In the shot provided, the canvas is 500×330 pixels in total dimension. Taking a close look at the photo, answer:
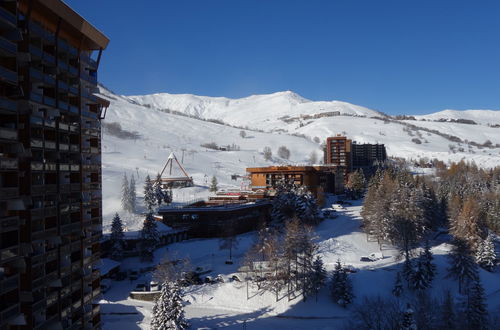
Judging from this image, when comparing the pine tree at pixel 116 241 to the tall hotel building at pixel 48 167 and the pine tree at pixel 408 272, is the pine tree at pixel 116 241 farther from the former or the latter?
the pine tree at pixel 408 272

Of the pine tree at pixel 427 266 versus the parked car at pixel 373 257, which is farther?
the parked car at pixel 373 257

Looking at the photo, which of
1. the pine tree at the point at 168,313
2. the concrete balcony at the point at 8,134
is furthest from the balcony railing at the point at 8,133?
the pine tree at the point at 168,313

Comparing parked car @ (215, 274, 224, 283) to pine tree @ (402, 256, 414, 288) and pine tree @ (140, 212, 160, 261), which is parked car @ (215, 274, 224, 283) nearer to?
pine tree @ (140, 212, 160, 261)

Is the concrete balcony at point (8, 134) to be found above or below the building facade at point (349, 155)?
below

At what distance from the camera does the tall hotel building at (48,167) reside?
11844mm

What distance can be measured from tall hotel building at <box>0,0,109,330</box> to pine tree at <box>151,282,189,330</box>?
9364mm

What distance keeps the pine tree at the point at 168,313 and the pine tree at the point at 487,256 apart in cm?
3306

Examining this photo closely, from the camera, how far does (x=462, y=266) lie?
37.8 meters

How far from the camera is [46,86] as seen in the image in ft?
46.9

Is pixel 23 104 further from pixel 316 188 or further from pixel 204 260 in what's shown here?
pixel 316 188

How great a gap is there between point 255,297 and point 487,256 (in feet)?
85.1

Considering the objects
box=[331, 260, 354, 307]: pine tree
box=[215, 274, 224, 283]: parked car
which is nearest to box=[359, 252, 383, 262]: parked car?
box=[331, 260, 354, 307]: pine tree

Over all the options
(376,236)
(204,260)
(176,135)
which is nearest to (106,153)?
(176,135)

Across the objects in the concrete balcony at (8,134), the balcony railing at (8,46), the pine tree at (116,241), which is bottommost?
the pine tree at (116,241)
